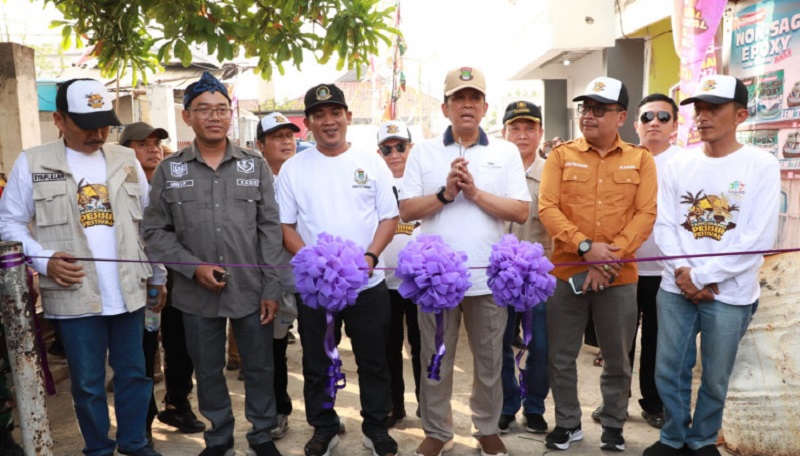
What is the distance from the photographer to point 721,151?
3.77m

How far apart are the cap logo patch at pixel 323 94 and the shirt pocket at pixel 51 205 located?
1521 millimetres

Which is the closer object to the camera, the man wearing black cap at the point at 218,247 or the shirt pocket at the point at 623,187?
the man wearing black cap at the point at 218,247

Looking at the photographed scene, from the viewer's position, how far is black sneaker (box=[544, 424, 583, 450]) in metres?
4.22

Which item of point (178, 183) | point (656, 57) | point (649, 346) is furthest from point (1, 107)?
point (656, 57)

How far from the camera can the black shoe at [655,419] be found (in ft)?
14.9

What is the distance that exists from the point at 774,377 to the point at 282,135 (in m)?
3.83

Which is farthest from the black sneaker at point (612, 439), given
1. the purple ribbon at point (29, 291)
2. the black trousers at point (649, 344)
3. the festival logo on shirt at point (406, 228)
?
the purple ribbon at point (29, 291)

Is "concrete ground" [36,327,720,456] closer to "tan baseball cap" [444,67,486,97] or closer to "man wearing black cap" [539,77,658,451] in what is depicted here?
"man wearing black cap" [539,77,658,451]

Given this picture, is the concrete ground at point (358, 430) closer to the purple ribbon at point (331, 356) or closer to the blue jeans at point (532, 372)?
the blue jeans at point (532, 372)

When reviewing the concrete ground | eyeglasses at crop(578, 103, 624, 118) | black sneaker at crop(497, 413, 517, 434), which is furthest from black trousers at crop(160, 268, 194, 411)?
eyeglasses at crop(578, 103, 624, 118)

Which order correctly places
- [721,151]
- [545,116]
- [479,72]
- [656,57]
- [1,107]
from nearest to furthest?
1. [721,151]
2. [479,72]
3. [1,107]
4. [656,57]
5. [545,116]

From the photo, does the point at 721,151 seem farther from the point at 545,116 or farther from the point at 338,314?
the point at 545,116

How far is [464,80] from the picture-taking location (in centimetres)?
402

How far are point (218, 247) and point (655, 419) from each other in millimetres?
3101
